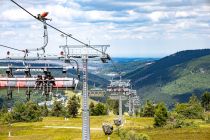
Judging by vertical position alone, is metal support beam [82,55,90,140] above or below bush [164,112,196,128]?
above

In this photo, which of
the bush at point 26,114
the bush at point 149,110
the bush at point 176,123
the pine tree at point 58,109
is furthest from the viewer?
the pine tree at point 58,109

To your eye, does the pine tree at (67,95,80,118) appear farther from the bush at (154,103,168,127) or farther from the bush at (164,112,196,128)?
the bush at (164,112,196,128)

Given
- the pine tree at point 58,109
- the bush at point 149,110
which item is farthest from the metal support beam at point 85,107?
the pine tree at point 58,109

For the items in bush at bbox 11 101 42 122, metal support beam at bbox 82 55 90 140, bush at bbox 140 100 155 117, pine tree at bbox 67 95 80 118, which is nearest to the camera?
metal support beam at bbox 82 55 90 140

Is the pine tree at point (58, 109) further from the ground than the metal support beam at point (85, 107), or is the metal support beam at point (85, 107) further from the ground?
the metal support beam at point (85, 107)

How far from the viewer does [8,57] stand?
36.1 meters

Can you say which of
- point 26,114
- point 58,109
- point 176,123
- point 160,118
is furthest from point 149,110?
point 26,114

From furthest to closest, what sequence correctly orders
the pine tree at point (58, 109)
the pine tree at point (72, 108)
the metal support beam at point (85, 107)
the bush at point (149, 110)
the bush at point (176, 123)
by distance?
the pine tree at point (58, 109), the bush at point (149, 110), the pine tree at point (72, 108), the bush at point (176, 123), the metal support beam at point (85, 107)

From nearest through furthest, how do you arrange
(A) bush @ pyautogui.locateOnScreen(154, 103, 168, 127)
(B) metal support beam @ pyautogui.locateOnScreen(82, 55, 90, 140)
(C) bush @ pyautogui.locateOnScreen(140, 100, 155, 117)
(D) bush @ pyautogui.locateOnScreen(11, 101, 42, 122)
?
(B) metal support beam @ pyautogui.locateOnScreen(82, 55, 90, 140) → (A) bush @ pyautogui.locateOnScreen(154, 103, 168, 127) → (D) bush @ pyautogui.locateOnScreen(11, 101, 42, 122) → (C) bush @ pyautogui.locateOnScreen(140, 100, 155, 117)

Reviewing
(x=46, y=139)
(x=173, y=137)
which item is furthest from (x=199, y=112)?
(x=46, y=139)

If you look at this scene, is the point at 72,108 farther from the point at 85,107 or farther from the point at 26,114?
the point at 85,107

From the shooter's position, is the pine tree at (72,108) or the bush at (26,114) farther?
the pine tree at (72,108)

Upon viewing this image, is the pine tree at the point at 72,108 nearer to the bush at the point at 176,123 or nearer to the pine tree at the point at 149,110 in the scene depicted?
the pine tree at the point at 149,110

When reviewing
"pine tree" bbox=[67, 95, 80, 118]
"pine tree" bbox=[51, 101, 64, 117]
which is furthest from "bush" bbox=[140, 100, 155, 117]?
"pine tree" bbox=[51, 101, 64, 117]
